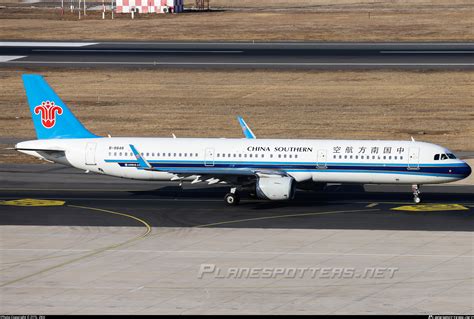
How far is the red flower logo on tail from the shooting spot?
64375 mm

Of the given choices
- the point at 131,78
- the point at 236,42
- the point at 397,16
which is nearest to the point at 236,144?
the point at 131,78

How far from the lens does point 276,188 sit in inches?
2301

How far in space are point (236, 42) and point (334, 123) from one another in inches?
1838

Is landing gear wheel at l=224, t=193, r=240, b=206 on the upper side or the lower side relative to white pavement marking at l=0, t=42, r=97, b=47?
upper

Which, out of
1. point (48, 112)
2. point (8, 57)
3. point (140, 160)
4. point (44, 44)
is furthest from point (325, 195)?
point (44, 44)

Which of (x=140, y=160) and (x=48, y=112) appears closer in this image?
(x=140, y=160)

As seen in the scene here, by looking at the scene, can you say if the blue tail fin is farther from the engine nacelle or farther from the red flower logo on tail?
the engine nacelle

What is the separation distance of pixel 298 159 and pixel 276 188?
3187mm

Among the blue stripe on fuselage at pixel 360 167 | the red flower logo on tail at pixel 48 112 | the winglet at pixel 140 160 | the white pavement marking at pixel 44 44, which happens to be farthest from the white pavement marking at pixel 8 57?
the blue stripe on fuselage at pixel 360 167

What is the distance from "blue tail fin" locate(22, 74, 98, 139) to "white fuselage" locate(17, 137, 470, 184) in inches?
81.1

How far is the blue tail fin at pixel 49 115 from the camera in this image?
6400 cm

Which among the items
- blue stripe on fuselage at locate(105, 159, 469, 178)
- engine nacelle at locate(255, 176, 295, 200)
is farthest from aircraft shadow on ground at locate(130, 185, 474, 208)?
engine nacelle at locate(255, 176, 295, 200)

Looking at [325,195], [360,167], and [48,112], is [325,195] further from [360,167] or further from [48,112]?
[48,112]

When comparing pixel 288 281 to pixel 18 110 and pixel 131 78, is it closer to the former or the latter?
pixel 18 110
